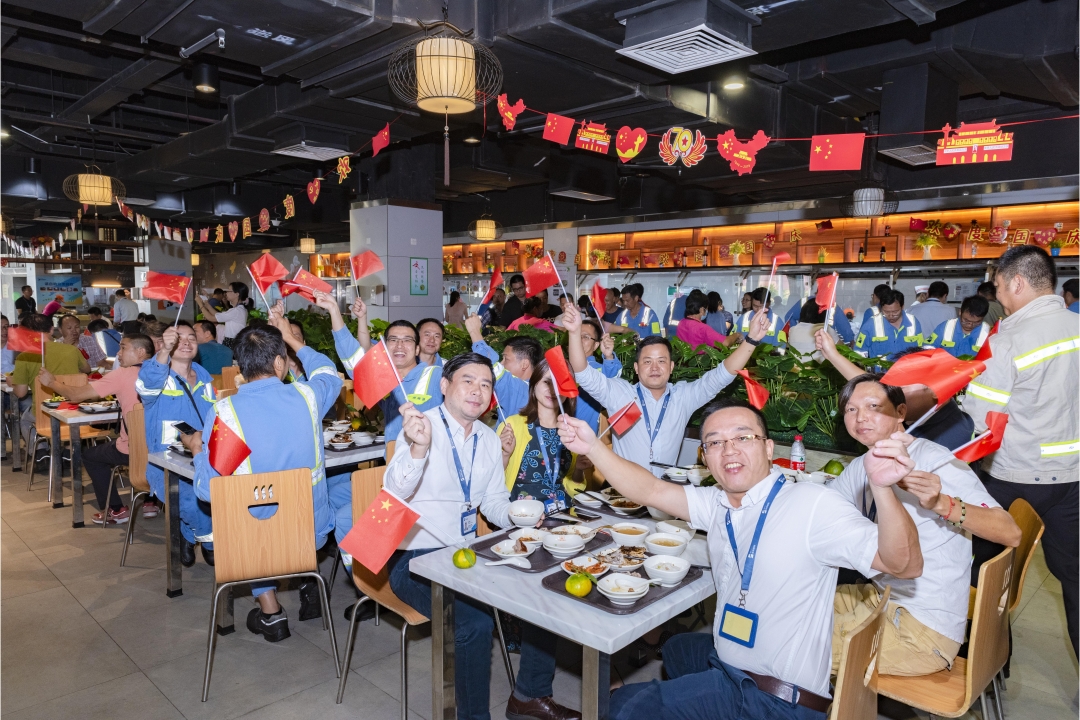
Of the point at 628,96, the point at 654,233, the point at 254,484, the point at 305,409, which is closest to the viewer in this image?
the point at 254,484

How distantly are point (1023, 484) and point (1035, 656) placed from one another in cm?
100

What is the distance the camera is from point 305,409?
3.37m

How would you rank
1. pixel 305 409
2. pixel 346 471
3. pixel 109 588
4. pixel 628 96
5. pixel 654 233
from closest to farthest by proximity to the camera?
pixel 305 409 → pixel 109 588 → pixel 346 471 → pixel 628 96 → pixel 654 233

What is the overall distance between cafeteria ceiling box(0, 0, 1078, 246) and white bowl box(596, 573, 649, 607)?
359 cm

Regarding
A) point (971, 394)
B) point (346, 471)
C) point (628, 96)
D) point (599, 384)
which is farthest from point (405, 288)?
point (971, 394)

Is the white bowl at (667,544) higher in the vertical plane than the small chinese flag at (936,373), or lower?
lower

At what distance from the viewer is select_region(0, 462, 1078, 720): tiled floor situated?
299 cm

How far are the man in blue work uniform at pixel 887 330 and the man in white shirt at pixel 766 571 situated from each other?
5722mm

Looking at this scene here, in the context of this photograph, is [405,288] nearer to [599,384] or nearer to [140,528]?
[140,528]

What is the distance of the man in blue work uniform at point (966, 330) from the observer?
639 cm

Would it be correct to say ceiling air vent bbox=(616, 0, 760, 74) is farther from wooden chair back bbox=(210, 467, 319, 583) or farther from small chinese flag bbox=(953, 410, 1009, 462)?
wooden chair back bbox=(210, 467, 319, 583)

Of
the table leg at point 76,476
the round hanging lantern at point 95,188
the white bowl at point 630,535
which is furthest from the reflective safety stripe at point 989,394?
the round hanging lantern at point 95,188

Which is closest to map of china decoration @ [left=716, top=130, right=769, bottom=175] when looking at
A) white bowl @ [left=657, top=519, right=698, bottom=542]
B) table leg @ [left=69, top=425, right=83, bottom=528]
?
white bowl @ [left=657, top=519, right=698, bottom=542]

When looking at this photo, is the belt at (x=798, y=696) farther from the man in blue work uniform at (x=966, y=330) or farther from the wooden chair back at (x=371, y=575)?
the man in blue work uniform at (x=966, y=330)
